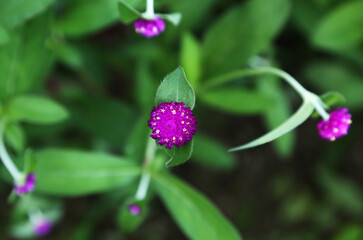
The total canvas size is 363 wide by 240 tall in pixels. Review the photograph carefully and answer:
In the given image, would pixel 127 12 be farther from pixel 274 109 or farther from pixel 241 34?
pixel 274 109

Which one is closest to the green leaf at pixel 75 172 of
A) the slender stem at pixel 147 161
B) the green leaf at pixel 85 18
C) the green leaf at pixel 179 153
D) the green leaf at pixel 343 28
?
the slender stem at pixel 147 161

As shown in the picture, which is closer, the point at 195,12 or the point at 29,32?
the point at 29,32

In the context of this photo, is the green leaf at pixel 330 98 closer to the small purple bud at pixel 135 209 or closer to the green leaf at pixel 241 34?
the green leaf at pixel 241 34

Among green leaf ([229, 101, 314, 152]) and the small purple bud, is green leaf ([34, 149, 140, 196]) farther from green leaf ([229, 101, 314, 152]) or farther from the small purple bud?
green leaf ([229, 101, 314, 152])

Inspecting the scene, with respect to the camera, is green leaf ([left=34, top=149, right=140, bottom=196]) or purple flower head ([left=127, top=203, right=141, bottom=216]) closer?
purple flower head ([left=127, top=203, right=141, bottom=216])

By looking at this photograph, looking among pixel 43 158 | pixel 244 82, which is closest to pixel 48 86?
pixel 43 158

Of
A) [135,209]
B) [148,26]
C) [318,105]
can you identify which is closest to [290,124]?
[318,105]

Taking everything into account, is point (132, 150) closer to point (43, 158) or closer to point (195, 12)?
point (43, 158)

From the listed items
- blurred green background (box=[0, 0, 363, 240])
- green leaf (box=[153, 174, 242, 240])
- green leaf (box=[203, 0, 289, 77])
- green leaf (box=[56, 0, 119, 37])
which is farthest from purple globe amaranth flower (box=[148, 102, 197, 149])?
green leaf (box=[203, 0, 289, 77])
